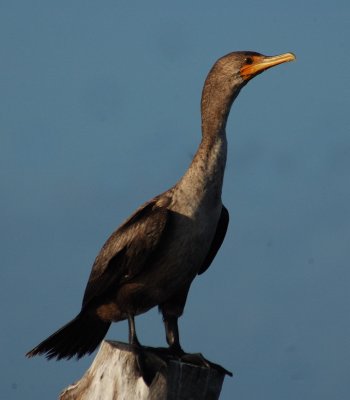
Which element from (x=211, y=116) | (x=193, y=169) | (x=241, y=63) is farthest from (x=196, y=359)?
(x=241, y=63)

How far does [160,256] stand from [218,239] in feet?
2.22

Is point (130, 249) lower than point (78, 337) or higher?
higher

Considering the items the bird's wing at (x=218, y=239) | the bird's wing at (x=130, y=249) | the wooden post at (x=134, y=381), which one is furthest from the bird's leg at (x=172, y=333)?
the wooden post at (x=134, y=381)

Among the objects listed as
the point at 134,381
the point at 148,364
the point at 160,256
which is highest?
the point at 160,256

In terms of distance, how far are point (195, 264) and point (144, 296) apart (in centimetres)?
39

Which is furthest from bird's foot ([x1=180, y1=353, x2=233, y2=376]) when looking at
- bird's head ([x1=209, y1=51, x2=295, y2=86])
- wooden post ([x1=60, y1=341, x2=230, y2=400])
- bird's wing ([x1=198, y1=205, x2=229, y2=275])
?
bird's head ([x1=209, y1=51, x2=295, y2=86])

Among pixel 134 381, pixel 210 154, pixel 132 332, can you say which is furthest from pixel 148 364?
pixel 210 154

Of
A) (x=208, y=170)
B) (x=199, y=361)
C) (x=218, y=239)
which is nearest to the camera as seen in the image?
(x=199, y=361)

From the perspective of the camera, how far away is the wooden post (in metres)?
5.01

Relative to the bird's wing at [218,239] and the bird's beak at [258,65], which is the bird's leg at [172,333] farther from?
the bird's beak at [258,65]

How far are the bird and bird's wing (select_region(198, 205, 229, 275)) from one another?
0.63 feet

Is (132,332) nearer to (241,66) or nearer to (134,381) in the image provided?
(134,381)

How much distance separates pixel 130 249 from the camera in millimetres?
6852

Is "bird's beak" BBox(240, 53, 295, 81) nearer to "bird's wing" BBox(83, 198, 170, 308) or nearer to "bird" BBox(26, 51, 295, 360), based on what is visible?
"bird" BBox(26, 51, 295, 360)
